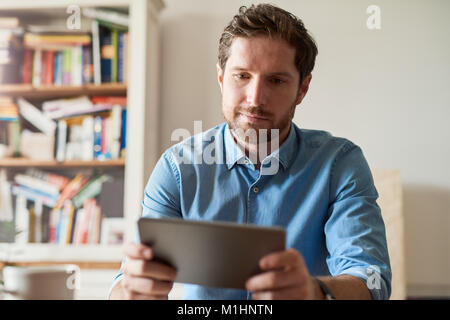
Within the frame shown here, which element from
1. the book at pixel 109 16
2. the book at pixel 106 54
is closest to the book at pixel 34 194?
the book at pixel 106 54

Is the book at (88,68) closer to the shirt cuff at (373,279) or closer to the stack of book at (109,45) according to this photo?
the stack of book at (109,45)

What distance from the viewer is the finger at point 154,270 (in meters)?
0.72

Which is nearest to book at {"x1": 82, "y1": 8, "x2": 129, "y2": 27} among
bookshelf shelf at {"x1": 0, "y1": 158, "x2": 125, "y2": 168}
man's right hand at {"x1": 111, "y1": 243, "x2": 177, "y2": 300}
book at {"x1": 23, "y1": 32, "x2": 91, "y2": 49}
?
book at {"x1": 23, "y1": 32, "x2": 91, "y2": 49}

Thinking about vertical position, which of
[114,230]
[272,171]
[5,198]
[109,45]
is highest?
[109,45]

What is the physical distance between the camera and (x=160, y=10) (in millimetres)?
2350

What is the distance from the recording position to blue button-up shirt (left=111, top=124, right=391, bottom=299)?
3.30 ft

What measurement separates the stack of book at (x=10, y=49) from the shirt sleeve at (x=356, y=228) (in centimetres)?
179

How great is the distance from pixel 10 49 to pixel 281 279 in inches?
80.8

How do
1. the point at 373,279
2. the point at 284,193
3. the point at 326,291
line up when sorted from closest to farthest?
the point at 326,291, the point at 373,279, the point at 284,193

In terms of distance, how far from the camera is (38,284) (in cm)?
68

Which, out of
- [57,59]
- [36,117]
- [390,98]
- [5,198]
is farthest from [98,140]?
[390,98]

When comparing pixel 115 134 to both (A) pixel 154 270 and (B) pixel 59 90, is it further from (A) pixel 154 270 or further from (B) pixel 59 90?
(A) pixel 154 270
